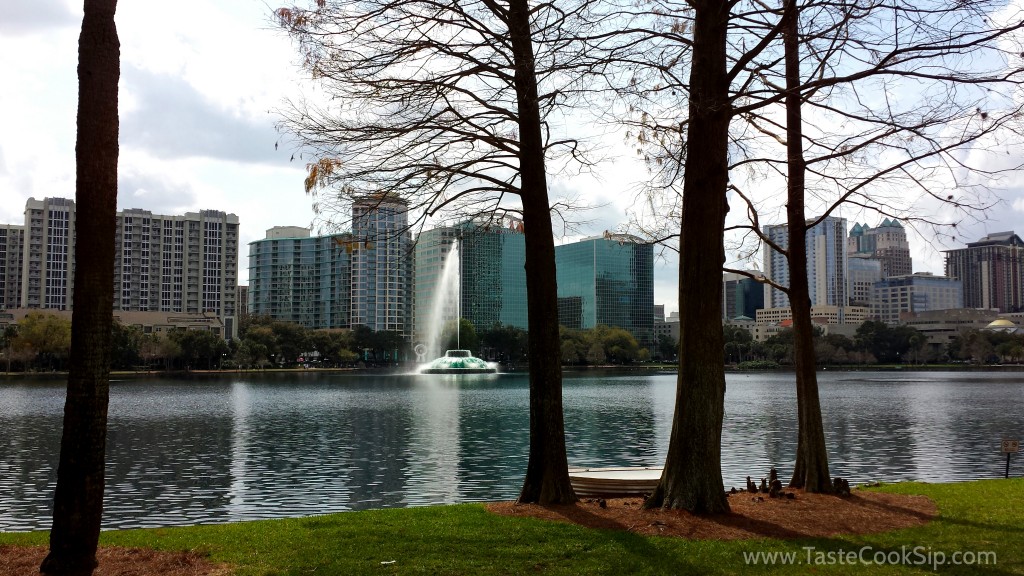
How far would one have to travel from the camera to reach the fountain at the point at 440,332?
12888 centimetres

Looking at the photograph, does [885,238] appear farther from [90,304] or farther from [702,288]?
[90,304]

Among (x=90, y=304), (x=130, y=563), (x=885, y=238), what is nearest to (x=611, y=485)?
(x=130, y=563)

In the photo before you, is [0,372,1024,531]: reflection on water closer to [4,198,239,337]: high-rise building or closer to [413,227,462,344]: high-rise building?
[413,227,462,344]: high-rise building

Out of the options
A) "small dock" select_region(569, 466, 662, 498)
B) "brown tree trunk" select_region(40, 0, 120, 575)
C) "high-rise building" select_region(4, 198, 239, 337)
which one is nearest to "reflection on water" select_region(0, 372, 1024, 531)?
"small dock" select_region(569, 466, 662, 498)

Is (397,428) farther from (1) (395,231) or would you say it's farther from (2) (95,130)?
(2) (95,130)

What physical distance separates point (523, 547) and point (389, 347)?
15458cm

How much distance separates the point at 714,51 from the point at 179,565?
9.48m

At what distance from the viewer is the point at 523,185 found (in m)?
12.6

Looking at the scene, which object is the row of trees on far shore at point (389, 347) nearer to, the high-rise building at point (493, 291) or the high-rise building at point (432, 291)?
the high-rise building at point (432, 291)

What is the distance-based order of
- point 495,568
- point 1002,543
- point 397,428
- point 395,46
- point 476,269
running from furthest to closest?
point 476,269, point 397,428, point 395,46, point 1002,543, point 495,568

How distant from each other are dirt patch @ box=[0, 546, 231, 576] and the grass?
11.7 inches

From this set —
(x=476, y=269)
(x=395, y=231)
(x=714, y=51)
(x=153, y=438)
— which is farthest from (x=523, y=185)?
(x=476, y=269)

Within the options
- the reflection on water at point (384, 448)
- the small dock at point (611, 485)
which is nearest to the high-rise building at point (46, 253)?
the reflection on water at point (384, 448)

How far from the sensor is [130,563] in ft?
28.5
